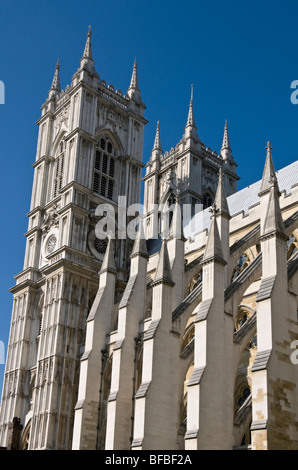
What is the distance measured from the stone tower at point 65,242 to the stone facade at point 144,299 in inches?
3.6

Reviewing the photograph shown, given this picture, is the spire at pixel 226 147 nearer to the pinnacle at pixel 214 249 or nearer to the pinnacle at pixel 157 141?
the pinnacle at pixel 157 141

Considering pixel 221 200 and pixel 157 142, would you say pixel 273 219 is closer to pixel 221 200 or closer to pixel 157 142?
pixel 221 200

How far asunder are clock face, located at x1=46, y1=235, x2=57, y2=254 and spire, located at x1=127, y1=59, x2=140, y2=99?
12.3m

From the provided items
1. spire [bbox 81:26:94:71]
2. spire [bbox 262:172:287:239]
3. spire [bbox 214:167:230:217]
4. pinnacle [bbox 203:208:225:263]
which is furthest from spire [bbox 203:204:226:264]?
spire [bbox 81:26:94:71]

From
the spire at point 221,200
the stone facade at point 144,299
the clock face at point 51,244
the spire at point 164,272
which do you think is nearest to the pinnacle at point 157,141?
the stone facade at point 144,299

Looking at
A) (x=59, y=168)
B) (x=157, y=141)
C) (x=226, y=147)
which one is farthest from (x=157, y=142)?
(x=59, y=168)

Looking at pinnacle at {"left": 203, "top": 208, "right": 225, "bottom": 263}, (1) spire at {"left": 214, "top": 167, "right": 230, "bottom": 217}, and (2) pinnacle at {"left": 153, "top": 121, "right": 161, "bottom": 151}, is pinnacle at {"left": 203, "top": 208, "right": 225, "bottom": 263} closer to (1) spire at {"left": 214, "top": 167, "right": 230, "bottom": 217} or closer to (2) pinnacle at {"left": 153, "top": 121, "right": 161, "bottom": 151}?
(1) spire at {"left": 214, "top": 167, "right": 230, "bottom": 217}

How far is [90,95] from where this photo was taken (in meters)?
44.8

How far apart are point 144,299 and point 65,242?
8.51 meters

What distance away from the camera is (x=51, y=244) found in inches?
1660

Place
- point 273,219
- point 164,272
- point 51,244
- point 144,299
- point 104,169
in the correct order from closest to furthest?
point 273,219 → point 164,272 → point 144,299 → point 51,244 → point 104,169

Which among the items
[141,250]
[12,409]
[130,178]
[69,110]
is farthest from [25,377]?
[69,110]
